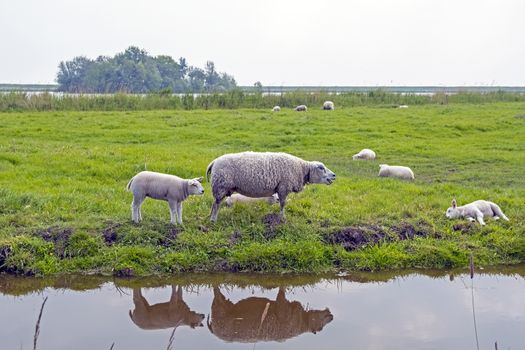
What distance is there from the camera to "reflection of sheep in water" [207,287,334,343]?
7246 millimetres

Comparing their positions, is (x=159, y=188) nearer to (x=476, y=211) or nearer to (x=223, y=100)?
(x=476, y=211)

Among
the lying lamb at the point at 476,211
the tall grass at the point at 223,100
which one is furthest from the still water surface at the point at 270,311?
the tall grass at the point at 223,100

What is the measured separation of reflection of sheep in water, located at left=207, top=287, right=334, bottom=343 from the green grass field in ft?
4.41

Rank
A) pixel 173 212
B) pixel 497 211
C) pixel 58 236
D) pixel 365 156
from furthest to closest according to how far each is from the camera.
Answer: pixel 365 156
pixel 497 211
pixel 173 212
pixel 58 236

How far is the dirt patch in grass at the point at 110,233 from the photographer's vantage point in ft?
32.5

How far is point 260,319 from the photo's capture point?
7.69 metres

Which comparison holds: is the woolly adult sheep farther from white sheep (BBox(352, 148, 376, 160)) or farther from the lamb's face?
white sheep (BBox(352, 148, 376, 160))

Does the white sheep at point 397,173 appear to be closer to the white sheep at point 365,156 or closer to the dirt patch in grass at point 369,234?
Answer: the white sheep at point 365,156

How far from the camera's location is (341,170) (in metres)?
16.2

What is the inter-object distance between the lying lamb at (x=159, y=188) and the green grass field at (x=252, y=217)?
39 cm

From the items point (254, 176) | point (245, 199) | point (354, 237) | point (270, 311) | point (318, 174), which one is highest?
point (254, 176)

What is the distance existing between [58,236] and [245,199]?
3.50 meters

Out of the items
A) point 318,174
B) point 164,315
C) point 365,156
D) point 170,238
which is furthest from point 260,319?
point 365,156

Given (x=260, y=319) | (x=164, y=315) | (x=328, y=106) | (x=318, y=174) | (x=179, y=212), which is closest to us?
(x=260, y=319)
